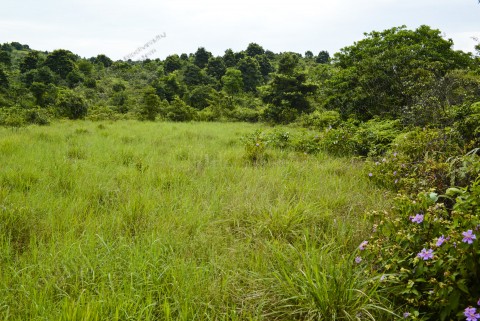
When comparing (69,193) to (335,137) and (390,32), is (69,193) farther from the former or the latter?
(390,32)

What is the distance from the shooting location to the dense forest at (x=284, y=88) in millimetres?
8688

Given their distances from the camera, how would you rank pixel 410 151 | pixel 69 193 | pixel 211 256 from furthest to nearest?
pixel 410 151 → pixel 69 193 → pixel 211 256

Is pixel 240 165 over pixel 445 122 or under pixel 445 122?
under

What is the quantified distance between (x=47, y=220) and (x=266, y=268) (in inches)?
80.7

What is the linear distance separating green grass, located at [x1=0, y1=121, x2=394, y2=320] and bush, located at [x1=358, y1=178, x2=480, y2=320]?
0.63 ft

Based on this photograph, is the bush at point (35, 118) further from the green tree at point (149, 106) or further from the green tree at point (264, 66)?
the green tree at point (264, 66)

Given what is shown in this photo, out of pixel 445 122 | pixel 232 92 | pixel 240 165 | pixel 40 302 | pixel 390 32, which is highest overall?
pixel 390 32

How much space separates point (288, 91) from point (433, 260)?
18184 millimetres

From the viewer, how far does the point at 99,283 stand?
74.2 inches

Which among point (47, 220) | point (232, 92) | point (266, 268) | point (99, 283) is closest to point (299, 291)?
point (266, 268)

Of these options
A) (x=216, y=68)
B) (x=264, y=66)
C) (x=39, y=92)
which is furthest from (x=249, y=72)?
(x=39, y=92)

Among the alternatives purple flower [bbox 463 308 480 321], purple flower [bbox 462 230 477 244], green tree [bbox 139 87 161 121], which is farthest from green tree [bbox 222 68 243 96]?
purple flower [bbox 463 308 480 321]

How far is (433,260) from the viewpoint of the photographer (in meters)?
1.47

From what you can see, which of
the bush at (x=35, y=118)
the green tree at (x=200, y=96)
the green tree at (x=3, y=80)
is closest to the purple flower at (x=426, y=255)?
the bush at (x=35, y=118)
